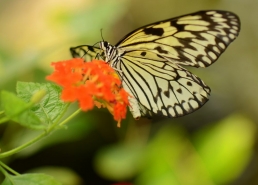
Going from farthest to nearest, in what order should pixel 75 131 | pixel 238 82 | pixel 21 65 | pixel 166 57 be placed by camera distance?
pixel 238 82 → pixel 75 131 → pixel 21 65 → pixel 166 57

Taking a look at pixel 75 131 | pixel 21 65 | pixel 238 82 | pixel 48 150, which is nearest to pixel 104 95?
pixel 21 65

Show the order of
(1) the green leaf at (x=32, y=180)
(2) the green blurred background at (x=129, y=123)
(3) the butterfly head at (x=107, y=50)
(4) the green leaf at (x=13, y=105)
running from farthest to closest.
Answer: (2) the green blurred background at (x=129, y=123) < (3) the butterfly head at (x=107, y=50) < (1) the green leaf at (x=32, y=180) < (4) the green leaf at (x=13, y=105)

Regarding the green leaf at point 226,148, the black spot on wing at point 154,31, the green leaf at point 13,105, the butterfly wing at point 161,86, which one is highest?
the green leaf at point 13,105

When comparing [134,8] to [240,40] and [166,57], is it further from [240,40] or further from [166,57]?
[166,57]

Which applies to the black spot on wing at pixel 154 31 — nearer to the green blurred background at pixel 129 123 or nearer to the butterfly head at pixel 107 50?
the butterfly head at pixel 107 50

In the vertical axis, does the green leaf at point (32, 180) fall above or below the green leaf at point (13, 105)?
below

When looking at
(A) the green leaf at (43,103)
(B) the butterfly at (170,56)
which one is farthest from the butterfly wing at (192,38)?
(A) the green leaf at (43,103)

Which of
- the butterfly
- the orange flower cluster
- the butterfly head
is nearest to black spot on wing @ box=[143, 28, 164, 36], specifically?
the butterfly
